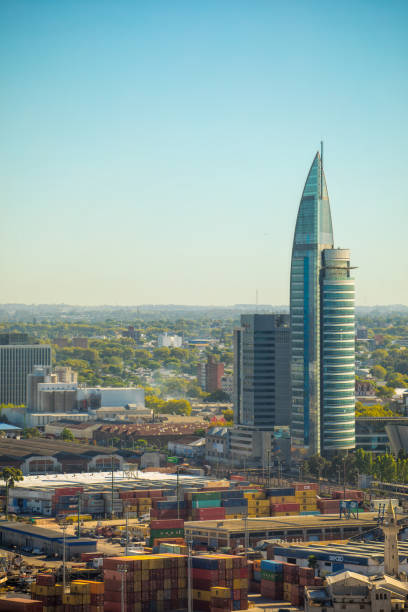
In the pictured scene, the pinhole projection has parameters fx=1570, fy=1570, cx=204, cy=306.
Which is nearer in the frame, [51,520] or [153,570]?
[153,570]

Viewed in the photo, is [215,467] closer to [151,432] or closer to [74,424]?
[151,432]

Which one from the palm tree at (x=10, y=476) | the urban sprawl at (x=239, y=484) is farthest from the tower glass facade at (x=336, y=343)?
the palm tree at (x=10, y=476)

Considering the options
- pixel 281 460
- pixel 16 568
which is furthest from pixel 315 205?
pixel 16 568

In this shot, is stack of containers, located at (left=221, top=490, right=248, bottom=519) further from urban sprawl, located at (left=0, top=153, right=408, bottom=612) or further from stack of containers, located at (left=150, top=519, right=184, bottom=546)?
stack of containers, located at (left=150, top=519, right=184, bottom=546)

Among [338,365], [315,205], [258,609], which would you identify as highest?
[315,205]

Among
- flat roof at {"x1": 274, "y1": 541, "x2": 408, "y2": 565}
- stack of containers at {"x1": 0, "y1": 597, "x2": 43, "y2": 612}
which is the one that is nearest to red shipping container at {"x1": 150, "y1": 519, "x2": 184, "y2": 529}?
flat roof at {"x1": 274, "y1": 541, "x2": 408, "y2": 565}

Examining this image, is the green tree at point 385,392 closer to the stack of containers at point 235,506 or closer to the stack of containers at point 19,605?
the stack of containers at point 235,506

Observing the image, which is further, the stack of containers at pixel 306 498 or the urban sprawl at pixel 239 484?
the stack of containers at pixel 306 498
